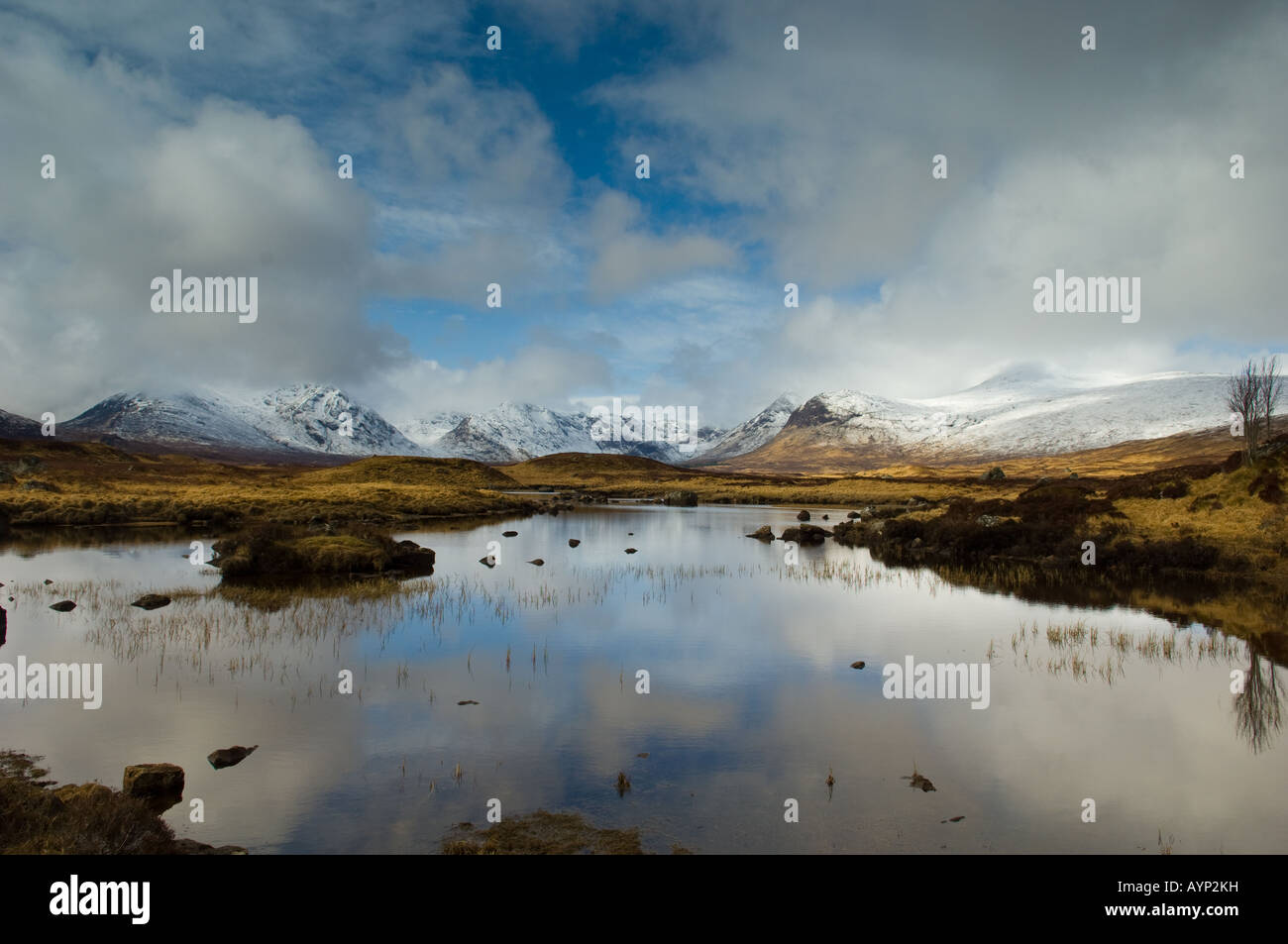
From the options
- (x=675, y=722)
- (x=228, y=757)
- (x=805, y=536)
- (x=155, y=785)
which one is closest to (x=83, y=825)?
(x=155, y=785)

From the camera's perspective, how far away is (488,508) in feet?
270

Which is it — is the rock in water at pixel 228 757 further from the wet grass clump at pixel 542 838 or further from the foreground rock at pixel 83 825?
the wet grass clump at pixel 542 838

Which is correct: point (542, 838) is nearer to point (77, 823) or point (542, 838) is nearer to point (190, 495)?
point (77, 823)

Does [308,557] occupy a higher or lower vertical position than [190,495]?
lower

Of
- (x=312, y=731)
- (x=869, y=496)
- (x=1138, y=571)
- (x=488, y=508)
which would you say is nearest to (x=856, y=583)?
(x=1138, y=571)

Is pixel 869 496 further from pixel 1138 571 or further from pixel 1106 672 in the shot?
pixel 1106 672

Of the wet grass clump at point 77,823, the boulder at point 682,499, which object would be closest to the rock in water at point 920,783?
the wet grass clump at point 77,823

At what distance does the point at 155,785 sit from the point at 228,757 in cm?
145

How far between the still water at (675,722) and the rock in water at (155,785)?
39 cm

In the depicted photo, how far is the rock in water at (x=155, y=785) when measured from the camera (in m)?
9.81

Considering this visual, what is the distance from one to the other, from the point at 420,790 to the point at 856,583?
24.5 metres

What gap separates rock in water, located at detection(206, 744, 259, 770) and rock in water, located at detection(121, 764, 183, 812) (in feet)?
2.96

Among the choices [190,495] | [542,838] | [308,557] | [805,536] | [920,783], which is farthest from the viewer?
[190,495]

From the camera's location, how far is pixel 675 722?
44.8 feet
